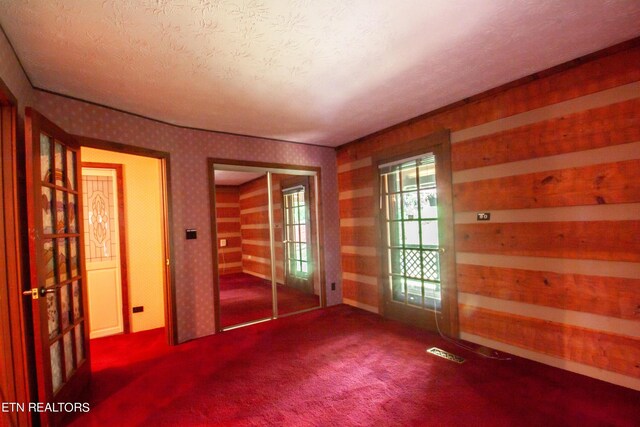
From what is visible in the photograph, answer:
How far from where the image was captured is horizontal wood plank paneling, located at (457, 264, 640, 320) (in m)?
2.19

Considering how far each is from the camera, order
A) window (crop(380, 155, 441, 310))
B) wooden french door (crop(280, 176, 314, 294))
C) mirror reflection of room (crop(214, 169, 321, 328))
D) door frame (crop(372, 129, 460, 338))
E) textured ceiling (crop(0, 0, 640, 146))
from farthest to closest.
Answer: wooden french door (crop(280, 176, 314, 294)) → mirror reflection of room (crop(214, 169, 321, 328)) → window (crop(380, 155, 441, 310)) → door frame (crop(372, 129, 460, 338)) → textured ceiling (crop(0, 0, 640, 146))

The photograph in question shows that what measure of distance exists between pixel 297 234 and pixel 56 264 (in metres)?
3.61

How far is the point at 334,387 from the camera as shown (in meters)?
2.40

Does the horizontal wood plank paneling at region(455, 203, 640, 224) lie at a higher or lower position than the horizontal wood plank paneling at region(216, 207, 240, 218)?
lower

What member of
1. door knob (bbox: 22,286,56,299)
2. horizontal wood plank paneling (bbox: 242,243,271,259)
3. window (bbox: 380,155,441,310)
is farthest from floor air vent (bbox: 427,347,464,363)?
horizontal wood plank paneling (bbox: 242,243,271,259)

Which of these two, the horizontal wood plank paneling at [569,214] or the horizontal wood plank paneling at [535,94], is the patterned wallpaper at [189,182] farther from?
the horizontal wood plank paneling at [569,214]

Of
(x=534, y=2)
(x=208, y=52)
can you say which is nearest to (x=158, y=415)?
(x=208, y=52)

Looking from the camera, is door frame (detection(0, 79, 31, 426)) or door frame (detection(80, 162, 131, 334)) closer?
door frame (detection(0, 79, 31, 426))

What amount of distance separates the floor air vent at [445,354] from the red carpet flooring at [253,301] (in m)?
2.07

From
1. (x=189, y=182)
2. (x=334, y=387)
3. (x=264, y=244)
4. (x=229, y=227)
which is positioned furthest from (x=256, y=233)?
(x=334, y=387)

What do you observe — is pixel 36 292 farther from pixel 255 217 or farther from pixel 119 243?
pixel 255 217

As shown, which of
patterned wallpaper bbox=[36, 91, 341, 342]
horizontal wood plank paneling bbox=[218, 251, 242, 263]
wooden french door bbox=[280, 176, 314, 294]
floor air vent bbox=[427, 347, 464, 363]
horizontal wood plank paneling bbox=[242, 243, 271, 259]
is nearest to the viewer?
floor air vent bbox=[427, 347, 464, 363]

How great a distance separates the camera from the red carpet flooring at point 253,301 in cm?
432

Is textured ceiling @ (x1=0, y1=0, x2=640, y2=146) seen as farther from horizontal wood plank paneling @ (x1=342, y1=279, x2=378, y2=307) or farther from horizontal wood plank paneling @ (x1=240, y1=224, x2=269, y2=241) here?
horizontal wood plank paneling @ (x1=240, y1=224, x2=269, y2=241)
